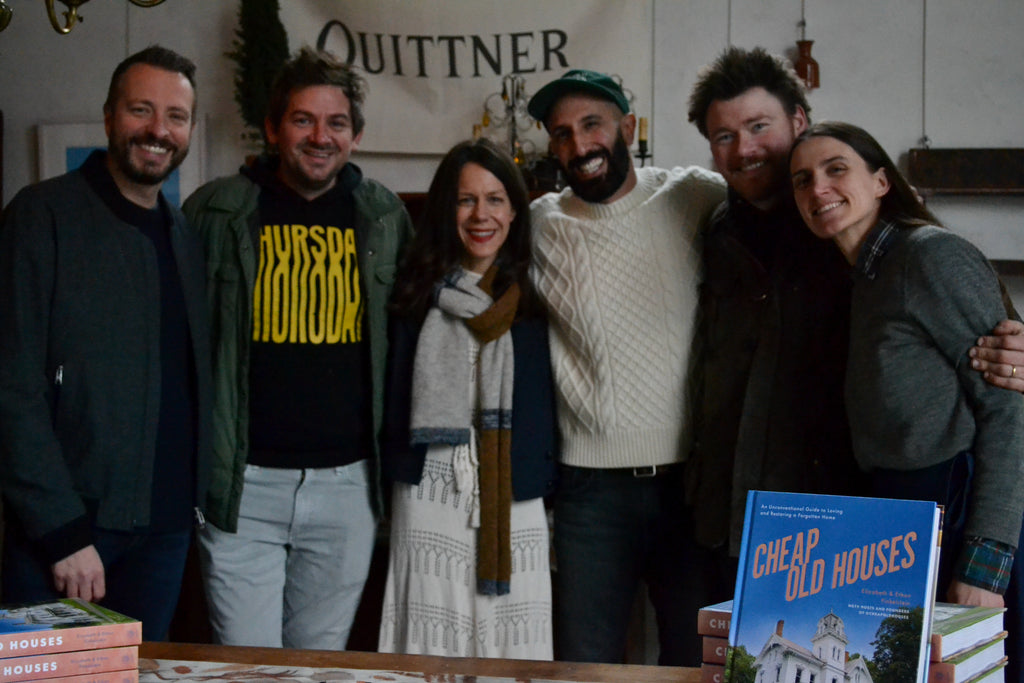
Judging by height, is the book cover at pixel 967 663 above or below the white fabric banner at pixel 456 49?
below

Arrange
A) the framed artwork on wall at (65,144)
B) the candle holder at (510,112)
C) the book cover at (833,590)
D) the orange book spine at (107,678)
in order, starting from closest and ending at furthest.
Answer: the book cover at (833,590) < the orange book spine at (107,678) < the candle holder at (510,112) < the framed artwork on wall at (65,144)

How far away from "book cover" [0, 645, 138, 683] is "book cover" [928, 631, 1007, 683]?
91cm

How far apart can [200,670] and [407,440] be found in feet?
3.17

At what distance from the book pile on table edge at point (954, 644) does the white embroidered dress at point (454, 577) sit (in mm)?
1099

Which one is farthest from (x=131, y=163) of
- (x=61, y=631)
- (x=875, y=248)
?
(x=875, y=248)

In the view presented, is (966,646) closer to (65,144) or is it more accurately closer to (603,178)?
(603,178)

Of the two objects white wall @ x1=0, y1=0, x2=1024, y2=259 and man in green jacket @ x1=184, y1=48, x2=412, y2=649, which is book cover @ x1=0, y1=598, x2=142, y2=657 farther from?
white wall @ x1=0, y1=0, x2=1024, y2=259

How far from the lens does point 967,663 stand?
43.9 inches

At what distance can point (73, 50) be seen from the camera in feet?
14.8

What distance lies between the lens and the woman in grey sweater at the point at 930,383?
165 cm

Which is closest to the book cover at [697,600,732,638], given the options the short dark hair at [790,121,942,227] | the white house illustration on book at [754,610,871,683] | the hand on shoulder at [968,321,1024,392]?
the white house illustration on book at [754,610,871,683]

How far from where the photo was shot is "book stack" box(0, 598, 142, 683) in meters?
1.11

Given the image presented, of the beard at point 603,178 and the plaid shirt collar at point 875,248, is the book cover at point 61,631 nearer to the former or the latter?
the plaid shirt collar at point 875,248

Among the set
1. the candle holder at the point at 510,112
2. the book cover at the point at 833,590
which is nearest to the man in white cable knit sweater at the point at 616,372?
the book cover at the point at 833,590
